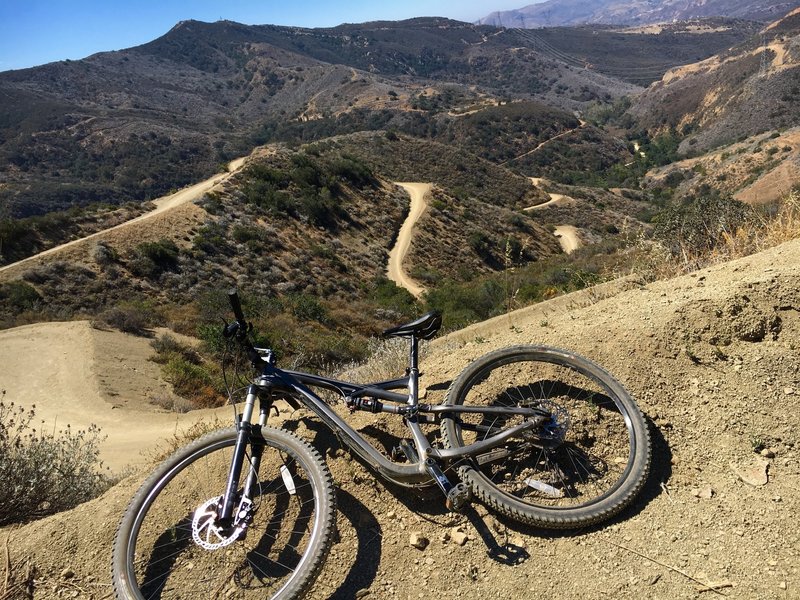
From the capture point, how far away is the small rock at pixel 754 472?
318 centimetres

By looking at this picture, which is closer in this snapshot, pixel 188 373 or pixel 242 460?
pixel 242 460

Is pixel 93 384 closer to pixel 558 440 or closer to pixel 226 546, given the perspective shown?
pixel 226 546

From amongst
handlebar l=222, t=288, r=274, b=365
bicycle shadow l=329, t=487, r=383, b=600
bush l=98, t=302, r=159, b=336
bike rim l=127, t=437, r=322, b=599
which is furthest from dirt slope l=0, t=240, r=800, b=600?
bush l=98, t=302, r=159, b=336

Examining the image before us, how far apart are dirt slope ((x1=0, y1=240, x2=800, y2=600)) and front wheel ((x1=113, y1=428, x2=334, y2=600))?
35 centimetres

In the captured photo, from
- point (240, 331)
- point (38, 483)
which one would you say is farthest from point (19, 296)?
point (240, 331)

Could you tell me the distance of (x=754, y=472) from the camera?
3246 millimetres

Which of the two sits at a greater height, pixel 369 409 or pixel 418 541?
pixel 369 409

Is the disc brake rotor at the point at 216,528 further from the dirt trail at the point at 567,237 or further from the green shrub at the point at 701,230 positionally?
the dirt trail at the point at 567,237

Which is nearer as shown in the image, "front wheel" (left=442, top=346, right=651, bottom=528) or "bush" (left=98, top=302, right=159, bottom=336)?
"front wheel" (left=442, top=346, right=651, bottom=528)

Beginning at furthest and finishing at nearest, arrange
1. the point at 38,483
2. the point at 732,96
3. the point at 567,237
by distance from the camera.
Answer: the point at 732,96 < the point at 567,237 < the point at 38,483

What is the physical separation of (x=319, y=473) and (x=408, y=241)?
1430 inches

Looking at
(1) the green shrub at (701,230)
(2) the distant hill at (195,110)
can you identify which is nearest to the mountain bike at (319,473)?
(1) the green shrub at (701,230)

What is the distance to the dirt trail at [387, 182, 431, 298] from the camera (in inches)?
1288

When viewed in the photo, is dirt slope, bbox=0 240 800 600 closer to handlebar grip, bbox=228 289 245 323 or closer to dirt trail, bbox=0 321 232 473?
handlebar grip, bbox=228 289 245 323
